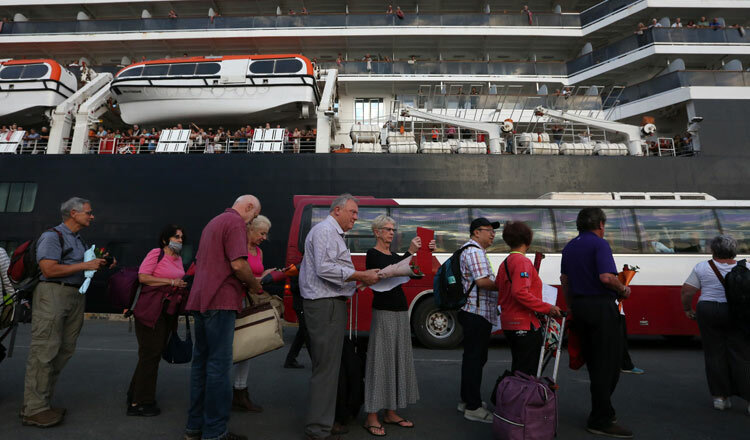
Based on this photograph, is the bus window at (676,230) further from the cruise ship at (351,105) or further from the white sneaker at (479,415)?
the white sneaker at (479,415)

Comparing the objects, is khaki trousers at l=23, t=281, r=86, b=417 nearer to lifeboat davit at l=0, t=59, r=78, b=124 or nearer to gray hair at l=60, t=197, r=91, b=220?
gray hair at l=60, t=197, r=91, b=220

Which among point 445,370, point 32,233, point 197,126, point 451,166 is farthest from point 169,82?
point 445,370

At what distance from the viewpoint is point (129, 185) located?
9.67 metres

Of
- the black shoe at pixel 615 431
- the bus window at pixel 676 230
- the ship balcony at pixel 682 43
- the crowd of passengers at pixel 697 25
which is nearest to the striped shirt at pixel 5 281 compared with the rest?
the black shoe at pixel 615 431

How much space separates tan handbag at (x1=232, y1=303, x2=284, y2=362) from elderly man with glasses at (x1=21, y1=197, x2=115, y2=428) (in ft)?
4.22

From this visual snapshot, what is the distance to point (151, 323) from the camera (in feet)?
Answer: 10.5

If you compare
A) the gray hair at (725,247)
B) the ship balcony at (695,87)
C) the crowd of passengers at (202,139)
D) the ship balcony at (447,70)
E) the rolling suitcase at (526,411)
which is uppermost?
the ship balcony at (447,70)

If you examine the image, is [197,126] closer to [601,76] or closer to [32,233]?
[32,233]

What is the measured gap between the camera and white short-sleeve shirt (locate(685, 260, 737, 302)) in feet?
11.9

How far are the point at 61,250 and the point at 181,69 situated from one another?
10527 mm

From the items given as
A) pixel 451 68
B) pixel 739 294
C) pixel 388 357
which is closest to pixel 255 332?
pixel 388 357

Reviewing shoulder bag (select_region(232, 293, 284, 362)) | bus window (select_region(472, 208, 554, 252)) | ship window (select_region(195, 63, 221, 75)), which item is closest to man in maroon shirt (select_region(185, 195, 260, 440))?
shoulder bag (select_region(232, 293, 284, 362))

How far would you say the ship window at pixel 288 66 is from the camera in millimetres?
11648

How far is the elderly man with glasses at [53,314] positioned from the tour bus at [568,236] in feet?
11.3
